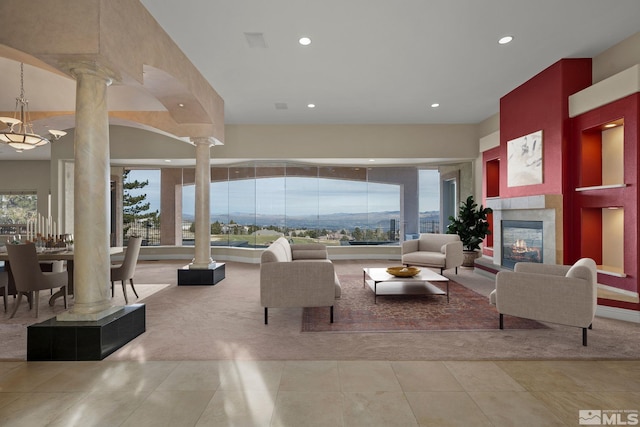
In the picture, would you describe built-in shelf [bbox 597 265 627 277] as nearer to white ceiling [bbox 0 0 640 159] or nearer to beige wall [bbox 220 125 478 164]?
white ceiling [bbox 0 0 640 159]

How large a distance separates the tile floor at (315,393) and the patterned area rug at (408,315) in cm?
89

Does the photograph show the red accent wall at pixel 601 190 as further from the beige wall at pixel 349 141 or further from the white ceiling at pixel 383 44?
the beige wall at pixel 349 141

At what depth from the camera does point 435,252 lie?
7.20 metres

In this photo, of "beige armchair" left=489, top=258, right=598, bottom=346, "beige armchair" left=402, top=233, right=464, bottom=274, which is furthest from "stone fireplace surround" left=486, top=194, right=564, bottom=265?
"beige armchair" left=489, top=258, right=598, bottom=346

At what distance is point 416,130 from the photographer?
8.73m

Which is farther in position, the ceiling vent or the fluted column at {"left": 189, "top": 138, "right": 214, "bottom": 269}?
the fluted column at {"left": 189, "top": 138, "right": 214, "bottom": 269}

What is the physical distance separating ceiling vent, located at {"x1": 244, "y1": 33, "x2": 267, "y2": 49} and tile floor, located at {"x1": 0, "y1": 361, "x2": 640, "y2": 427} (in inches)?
146

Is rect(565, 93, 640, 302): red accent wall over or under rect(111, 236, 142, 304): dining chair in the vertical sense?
over

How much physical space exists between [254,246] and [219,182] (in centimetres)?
200

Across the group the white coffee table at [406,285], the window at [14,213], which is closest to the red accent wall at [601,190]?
the white coffee table at [406,285]

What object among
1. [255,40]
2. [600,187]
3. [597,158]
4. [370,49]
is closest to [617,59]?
[597,158]

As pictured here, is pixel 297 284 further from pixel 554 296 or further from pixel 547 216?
pixel 547 216

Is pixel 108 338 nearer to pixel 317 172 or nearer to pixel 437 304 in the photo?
pixel 437 304

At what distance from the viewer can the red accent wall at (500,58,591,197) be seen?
5184 mm
